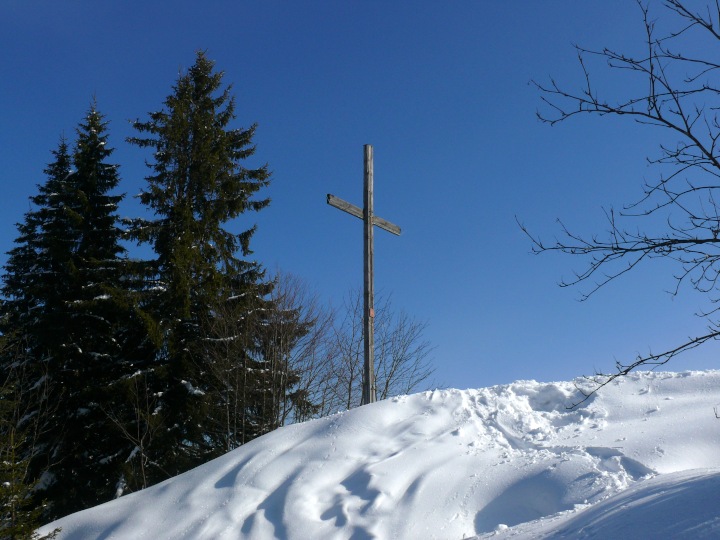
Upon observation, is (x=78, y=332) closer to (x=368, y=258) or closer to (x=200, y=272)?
(x=200, y=272)

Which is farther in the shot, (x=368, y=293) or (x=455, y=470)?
(x=368, y=293)

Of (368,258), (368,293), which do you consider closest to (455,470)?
(368,293)

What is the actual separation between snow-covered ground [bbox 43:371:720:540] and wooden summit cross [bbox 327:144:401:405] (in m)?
0.87

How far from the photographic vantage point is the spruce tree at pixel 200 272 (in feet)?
59.8

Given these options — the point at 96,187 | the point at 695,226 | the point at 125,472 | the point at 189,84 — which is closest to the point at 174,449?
the point at 125,472

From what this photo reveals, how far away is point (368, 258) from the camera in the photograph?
1189 centimetres

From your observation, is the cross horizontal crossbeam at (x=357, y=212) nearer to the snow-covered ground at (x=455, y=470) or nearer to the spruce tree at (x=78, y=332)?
the snow-covered ground at (x=455, y=470)

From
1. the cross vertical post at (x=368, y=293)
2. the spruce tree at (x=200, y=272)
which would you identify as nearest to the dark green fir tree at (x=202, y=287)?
the spruce tree at (x=200, y=272)

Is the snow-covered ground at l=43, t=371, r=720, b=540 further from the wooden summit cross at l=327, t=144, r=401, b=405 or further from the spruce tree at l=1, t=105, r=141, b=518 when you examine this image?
the spruce tree at l=1, t=105, r=141, b=518

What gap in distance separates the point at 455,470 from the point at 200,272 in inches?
489

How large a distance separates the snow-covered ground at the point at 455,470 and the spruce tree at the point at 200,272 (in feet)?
24.2

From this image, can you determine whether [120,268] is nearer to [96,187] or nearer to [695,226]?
[96,187]

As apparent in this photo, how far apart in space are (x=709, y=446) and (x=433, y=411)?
12.2ft

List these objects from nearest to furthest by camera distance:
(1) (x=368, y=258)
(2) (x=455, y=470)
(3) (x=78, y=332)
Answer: (2) (x=455, y=470), (1) (x=368, y=258), (3) (x=78, y=332)
